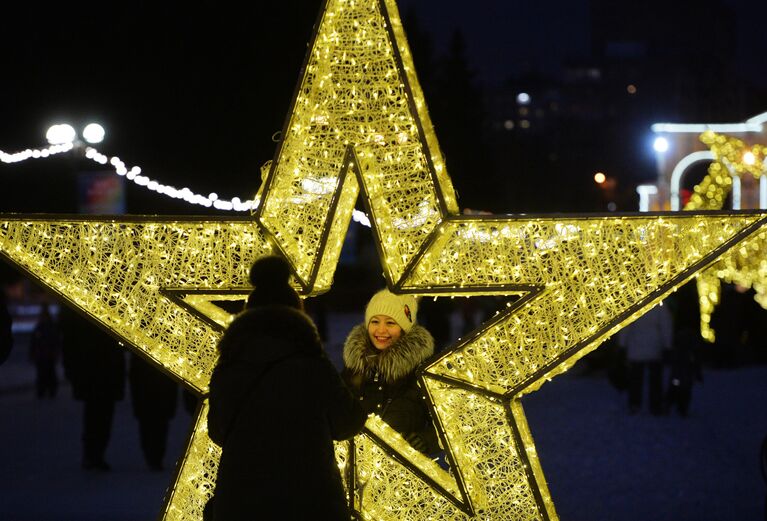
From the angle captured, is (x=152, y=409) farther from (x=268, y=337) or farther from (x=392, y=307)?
(x=268, y=337)

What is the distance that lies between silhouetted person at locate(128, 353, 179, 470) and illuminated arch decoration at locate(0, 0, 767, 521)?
552cm

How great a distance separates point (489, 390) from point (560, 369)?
338 mm

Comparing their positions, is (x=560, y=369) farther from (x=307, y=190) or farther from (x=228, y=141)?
(x=228, y=141)

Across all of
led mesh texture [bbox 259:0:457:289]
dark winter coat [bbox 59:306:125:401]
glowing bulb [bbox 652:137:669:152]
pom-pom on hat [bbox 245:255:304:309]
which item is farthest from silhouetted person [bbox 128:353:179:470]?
glowing bulb [bbox 652:137:669:152]

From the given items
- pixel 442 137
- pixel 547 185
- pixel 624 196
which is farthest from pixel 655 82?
pixel 624 196

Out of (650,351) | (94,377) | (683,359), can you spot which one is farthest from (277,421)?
(683,359)

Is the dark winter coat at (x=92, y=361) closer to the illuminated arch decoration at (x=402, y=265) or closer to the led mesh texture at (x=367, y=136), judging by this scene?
the illuminated arch decoration at (x=402, y=265)

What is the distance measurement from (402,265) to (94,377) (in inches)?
253

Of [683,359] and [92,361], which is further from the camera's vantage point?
[683,359]

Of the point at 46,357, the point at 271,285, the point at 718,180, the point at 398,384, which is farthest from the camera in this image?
the point at 46,357

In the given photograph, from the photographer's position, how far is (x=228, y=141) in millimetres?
25203

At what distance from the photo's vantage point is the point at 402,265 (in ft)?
18.1

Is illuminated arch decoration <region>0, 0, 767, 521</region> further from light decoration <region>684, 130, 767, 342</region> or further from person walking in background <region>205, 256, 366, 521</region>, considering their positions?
light decoration <region>684, 130, 767, 342</region>

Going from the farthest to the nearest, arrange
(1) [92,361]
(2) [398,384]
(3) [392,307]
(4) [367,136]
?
(1) [92,361], (3) [392,307], (2) [398,384], (4) [367,136]
